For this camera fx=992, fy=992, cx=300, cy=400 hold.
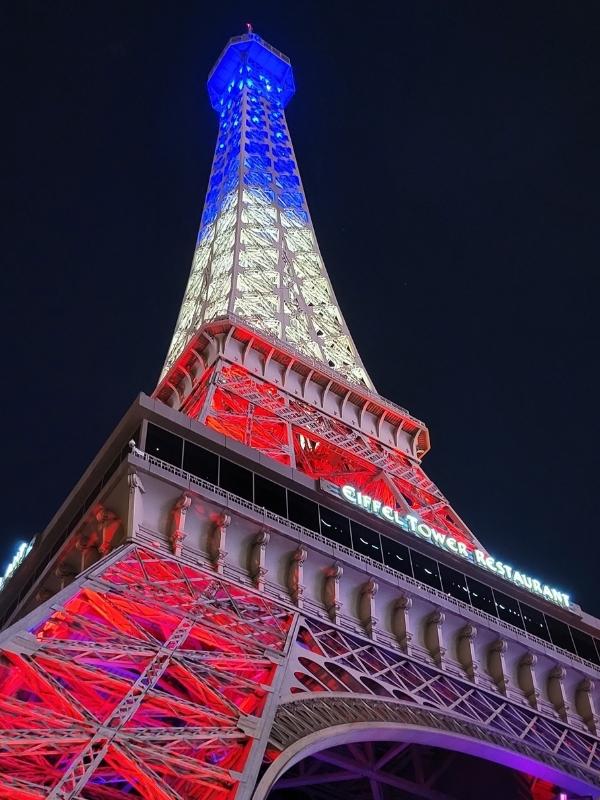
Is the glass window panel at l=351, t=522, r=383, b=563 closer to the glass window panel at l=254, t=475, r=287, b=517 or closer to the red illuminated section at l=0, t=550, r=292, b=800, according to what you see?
the glass window panel at l=254, t=475, r=287, b=517

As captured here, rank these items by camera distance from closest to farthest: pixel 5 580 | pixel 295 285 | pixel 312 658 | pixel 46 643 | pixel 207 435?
pixel 46 643
pixel 312 658
pixel 207 435
pixel 5 580
pixel 295 285

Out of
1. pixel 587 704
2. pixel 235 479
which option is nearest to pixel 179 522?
pixel 235 479

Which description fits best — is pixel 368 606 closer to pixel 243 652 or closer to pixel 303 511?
pixel 303 511

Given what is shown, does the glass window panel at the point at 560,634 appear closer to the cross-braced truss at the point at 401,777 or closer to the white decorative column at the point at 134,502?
the cross-braced truss at the point at 401,777

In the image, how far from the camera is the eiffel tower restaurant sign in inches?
1406

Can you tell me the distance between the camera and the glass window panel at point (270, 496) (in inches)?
1300

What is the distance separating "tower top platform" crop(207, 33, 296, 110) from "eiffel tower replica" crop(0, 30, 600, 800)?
49851 millimetres

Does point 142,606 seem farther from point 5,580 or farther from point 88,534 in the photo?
point 5,580

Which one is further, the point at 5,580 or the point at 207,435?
the point at 5,580

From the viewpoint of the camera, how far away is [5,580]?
37094 mm

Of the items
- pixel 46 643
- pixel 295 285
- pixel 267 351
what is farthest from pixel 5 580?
pixel 295 285

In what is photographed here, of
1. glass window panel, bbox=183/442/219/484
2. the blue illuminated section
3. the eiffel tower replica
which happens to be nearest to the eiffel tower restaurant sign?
the eiffel tower replica

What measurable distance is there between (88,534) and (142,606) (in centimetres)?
613

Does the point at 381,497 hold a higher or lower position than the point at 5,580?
higher
